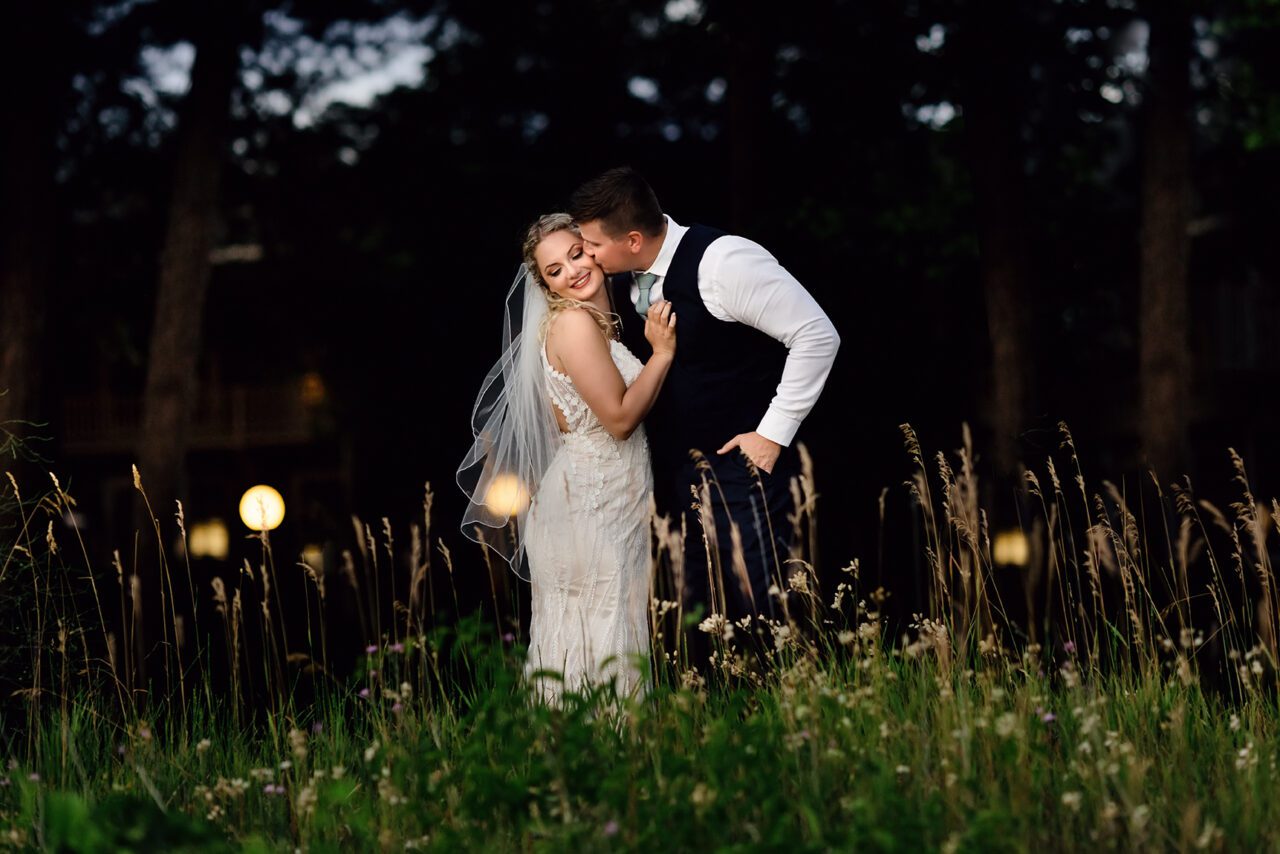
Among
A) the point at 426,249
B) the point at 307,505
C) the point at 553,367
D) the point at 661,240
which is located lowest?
the point at 307,505

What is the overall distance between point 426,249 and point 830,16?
766cm

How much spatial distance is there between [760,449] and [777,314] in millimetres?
507

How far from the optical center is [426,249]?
18438 mm

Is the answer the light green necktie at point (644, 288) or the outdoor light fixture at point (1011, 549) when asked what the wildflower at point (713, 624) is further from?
the outdoor light fixture at point (1011, 549)

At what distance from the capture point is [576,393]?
5.71 meters

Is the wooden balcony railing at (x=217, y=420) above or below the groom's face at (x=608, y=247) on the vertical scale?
below

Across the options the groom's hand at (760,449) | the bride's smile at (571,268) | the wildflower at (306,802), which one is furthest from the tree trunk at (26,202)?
the wildflower at (306,802)

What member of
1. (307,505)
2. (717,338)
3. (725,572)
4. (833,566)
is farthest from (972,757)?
(307,505)

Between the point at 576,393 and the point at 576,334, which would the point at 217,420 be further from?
the point at 576,334

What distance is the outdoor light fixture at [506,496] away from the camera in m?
5.84

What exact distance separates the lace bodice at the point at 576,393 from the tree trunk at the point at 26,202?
23.7 ft

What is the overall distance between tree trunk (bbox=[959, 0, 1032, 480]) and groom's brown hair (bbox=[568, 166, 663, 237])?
5.08 meters

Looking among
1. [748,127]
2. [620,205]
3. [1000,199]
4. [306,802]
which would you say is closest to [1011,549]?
[1000,199]

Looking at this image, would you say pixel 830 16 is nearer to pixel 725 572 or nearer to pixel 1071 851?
pixel 725 572
